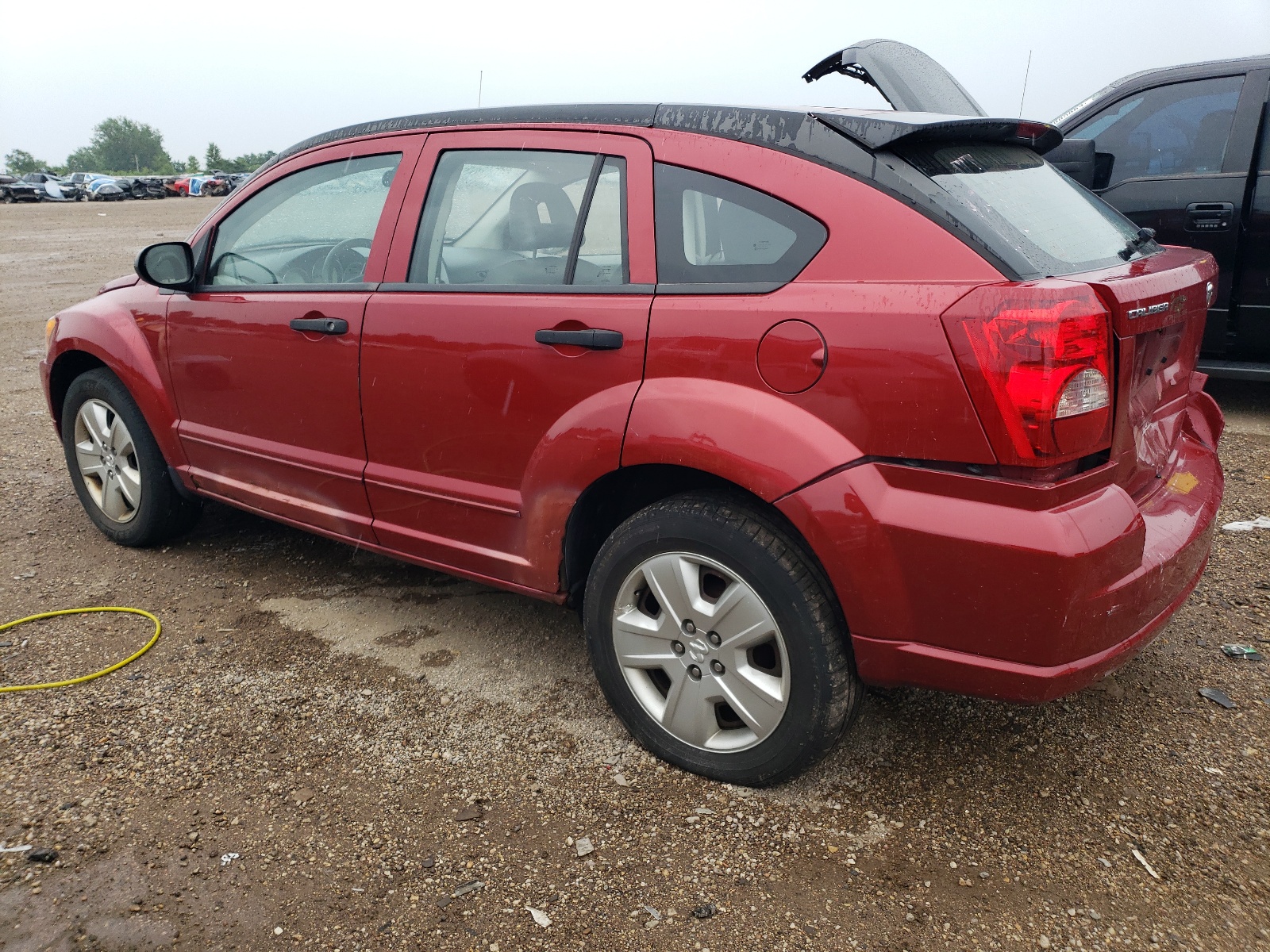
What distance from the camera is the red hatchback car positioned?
201cm

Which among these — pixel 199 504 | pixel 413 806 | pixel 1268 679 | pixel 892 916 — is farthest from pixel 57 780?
pixel 1268 679

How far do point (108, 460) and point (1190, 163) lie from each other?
591 centimetres

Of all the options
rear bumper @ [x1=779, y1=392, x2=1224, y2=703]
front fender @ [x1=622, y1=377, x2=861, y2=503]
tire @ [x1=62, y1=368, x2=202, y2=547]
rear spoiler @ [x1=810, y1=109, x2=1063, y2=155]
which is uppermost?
rear spoiler @ [x1=810, y1=109, x2=1063, y2=155]

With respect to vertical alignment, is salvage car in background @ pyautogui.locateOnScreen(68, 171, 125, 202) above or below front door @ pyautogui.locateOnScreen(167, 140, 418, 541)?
below

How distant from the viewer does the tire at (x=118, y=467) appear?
399cm

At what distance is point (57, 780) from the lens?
2596 millimetres

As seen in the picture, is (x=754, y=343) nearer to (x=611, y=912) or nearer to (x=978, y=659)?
(x=978, y=659)

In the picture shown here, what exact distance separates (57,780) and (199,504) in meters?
1.83

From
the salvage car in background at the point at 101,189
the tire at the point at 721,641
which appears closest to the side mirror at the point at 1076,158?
the tire at the point at 721,641

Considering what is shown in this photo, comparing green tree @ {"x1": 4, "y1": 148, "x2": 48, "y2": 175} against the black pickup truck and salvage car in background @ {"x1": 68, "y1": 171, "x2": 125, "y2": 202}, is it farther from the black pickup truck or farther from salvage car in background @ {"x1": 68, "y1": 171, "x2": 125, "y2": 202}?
the black pickup truck

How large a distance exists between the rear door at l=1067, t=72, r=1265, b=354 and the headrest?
4232 mm

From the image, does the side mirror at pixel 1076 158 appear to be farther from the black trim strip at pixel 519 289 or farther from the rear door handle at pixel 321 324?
the rear door handle at pixel 321 324

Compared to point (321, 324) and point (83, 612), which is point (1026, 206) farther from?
point (83, 612)

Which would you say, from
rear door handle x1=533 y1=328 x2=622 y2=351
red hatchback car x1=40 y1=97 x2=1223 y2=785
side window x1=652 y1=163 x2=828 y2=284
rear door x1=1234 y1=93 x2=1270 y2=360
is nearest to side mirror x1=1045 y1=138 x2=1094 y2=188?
rear door x1=1234 y1=93 x2=1270 y2=360
